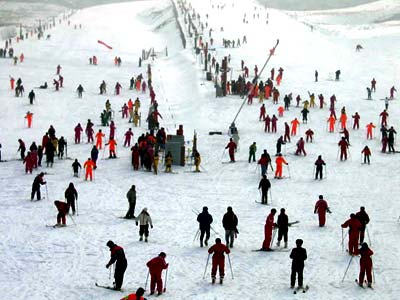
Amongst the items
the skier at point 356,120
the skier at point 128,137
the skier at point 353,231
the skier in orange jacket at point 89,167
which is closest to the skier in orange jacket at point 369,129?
the skier at point 356,120

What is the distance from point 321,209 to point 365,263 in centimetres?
403

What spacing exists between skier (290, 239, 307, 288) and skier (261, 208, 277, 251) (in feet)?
6.63

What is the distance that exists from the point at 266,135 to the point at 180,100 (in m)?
11.9

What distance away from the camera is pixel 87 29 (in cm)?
8481

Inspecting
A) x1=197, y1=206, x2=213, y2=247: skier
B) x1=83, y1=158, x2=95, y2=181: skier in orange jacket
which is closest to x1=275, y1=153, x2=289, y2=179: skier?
x1=83, y1=158, x2=95, y2=181: skier in orange jacket

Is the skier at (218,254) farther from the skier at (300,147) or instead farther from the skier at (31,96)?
the skier at (31,96)

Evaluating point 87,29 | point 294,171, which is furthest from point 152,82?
point 87,29

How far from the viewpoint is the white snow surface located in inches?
539

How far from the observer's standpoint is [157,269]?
12438mm

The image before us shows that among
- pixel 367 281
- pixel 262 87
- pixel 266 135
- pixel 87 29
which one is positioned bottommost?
pixel 367 281

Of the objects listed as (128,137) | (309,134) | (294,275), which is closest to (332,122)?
(309,134)

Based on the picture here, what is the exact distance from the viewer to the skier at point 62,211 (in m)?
16.5

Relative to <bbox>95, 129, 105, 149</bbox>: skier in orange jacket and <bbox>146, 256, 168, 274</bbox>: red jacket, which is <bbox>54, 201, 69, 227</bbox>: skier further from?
<bbox>95, 129, 105, 149</bbox>: skier in orange jacket

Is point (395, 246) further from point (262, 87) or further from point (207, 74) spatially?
point (207, 74)
